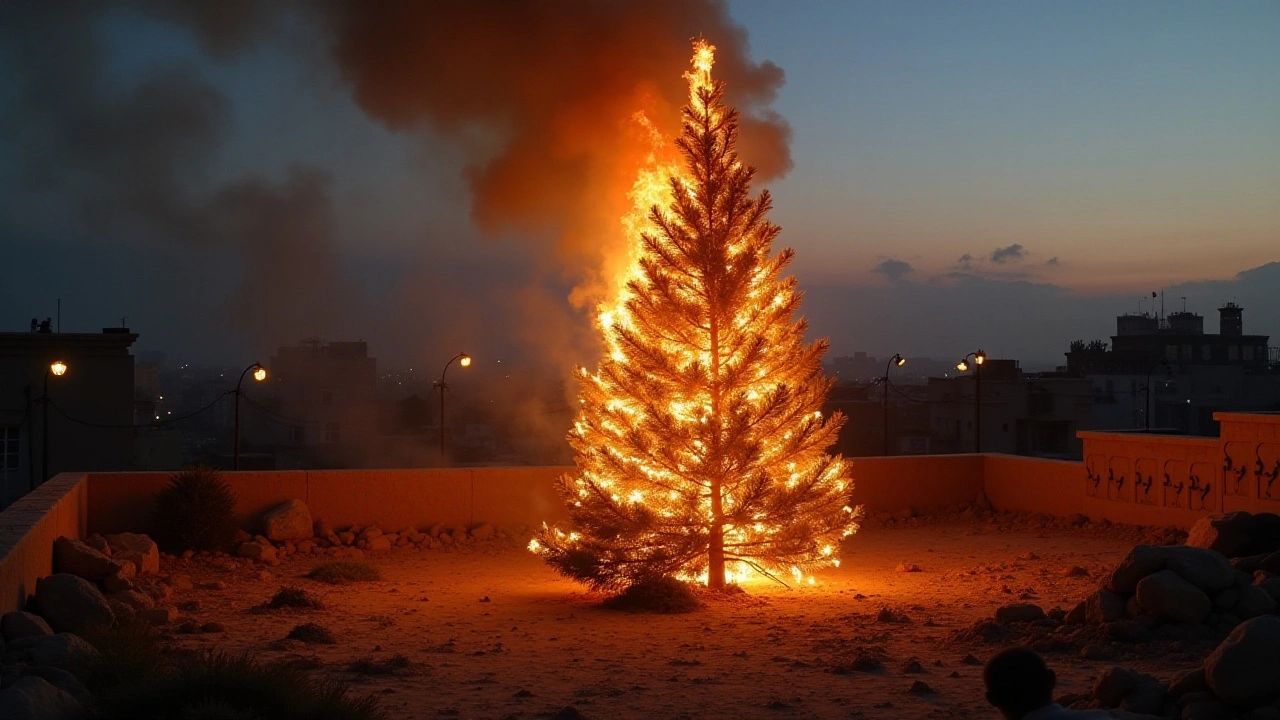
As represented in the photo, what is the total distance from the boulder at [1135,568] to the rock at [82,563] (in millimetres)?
10303

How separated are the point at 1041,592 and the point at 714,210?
5.82 metres

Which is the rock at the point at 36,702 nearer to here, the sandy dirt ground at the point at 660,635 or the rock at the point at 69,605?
the sandy dirt ground at the point at 660,635

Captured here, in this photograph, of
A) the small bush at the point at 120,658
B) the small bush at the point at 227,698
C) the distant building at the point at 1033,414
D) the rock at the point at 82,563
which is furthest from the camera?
the distant building at the point at 1033,414

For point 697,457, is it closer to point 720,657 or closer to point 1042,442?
A: point 720,657

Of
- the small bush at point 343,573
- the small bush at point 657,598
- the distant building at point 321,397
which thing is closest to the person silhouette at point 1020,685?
the small bush at point 657,598

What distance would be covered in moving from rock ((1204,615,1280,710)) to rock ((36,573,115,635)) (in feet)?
28.5

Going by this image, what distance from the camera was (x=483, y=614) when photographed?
1260 cm

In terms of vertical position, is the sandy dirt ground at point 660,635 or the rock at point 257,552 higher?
the rock at point 257,552

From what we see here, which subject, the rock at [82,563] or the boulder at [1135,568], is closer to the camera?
the boulder at [1135,568]

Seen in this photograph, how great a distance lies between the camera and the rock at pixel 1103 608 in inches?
398

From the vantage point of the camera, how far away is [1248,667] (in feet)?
22.9

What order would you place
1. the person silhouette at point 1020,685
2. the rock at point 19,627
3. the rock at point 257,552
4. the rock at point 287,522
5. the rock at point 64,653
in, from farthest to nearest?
the rock at point 287,522 < the rock at point 257,552 < the rock at point 19,627 < the rock at point 64,653 < the person silhouette at point 1020,685

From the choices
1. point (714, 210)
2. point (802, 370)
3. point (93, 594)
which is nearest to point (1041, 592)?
point (802, 370)

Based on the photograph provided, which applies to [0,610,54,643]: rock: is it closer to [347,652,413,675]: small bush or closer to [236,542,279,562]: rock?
[347,652,413,675]: small bush
